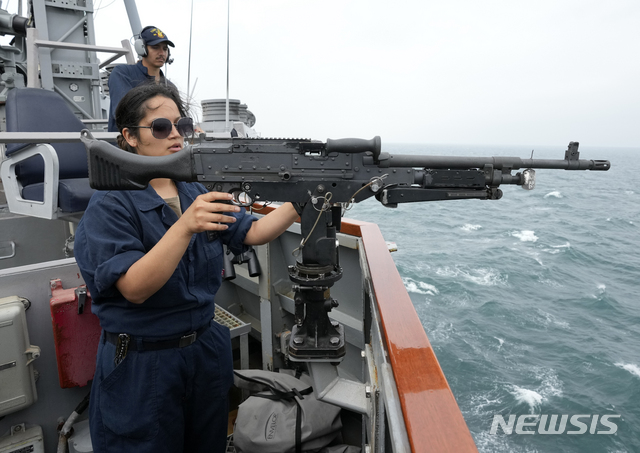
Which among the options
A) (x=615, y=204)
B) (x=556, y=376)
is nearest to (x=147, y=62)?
(x=556, y=376)

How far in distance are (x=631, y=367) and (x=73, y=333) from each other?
1450 centimetres

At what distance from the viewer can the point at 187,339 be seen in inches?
64.5

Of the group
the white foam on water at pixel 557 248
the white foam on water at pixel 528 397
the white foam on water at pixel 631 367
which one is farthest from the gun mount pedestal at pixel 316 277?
the white foam on water at pixel 557 248

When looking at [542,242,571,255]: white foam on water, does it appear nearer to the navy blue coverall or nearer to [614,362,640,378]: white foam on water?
[614,362,640,378]: white foam on water

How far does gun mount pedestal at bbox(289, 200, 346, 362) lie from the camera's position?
6.03 ft

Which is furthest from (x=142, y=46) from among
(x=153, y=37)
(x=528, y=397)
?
(x=528, y=397)

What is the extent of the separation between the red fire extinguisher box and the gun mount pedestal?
50.5 inches

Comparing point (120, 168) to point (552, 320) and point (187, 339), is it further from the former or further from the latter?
point (552, 320)

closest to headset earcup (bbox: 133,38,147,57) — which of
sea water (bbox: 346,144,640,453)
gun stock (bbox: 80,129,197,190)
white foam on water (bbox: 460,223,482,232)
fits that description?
gun stock (bbox: 80,129,197,190)

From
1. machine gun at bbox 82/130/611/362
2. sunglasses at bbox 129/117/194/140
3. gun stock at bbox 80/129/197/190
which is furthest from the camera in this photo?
machine gun at bbox 82/130/611/362

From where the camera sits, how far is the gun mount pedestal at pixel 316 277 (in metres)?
1.84

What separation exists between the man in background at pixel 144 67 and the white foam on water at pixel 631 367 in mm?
14020

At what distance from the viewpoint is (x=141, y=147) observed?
1.71 m

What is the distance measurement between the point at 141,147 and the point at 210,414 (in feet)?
3.70
